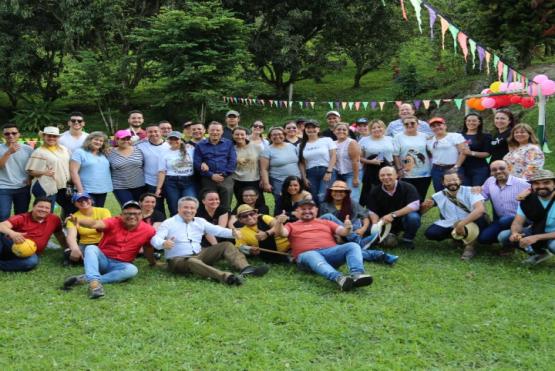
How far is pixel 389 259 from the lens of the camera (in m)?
5.88

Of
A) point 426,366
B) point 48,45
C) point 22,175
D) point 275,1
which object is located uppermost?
point 275,1

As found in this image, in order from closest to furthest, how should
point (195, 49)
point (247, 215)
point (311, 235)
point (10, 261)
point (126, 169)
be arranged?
point (311, 235), point (10, 261), point (247, 215), point (126, 169), point (195, 49)

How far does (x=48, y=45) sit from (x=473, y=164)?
19.8 meters

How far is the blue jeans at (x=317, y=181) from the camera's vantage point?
22.3 ft

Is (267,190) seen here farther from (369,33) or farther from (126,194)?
(369,33)

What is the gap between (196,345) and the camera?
386 cm

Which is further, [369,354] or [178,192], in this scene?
[178,192]

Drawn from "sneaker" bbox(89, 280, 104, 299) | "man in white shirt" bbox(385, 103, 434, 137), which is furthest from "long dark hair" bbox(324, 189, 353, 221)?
"sneaker" bbox(89, 280, 104, 299)

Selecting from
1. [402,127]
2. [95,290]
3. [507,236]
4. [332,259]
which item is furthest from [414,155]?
[95,290]

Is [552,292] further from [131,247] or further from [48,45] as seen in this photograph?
[48,45]

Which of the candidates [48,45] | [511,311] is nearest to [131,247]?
[511,311]

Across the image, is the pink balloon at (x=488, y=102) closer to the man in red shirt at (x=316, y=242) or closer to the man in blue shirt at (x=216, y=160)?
the man in blue shirt at (x=216, y=160)

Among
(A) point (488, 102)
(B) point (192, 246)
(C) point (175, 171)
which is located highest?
(A) point (488, 102)

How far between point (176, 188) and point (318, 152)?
1.85 m
